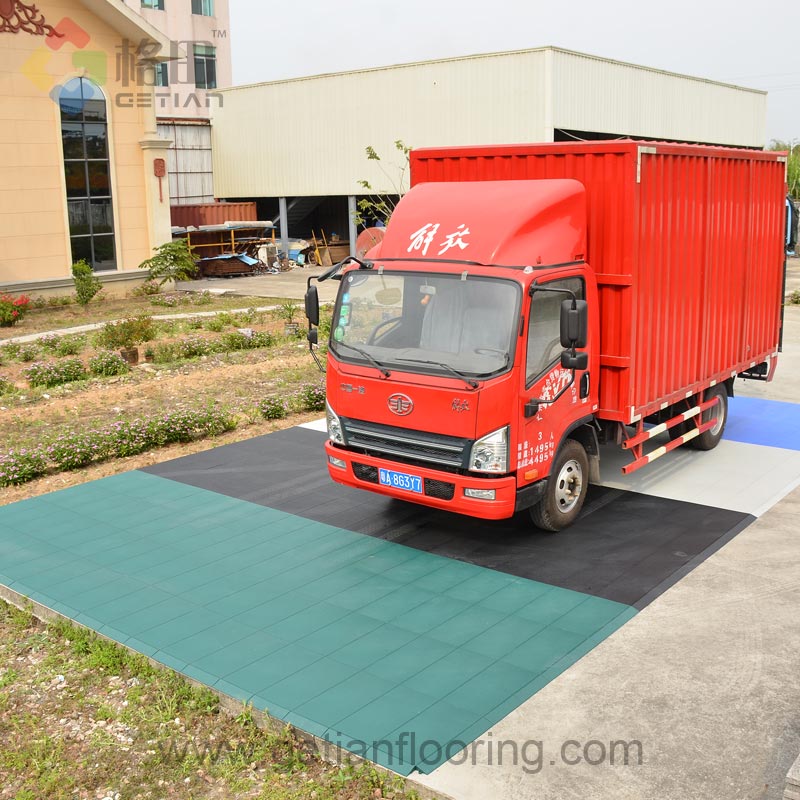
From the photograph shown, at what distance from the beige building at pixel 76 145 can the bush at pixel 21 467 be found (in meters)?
15.6

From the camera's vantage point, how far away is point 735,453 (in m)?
11.3

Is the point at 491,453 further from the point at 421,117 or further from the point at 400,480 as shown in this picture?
the point at 421,117

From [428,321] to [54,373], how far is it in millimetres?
9621

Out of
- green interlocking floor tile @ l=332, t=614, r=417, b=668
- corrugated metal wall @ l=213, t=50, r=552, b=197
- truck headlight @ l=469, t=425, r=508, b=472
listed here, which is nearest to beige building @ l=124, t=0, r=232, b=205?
corrugated metal wall @ l=213, t=50, r=552, b=197

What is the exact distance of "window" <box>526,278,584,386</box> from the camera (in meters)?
7.88

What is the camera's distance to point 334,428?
8.67 metres

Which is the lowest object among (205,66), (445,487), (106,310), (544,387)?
(445,487)

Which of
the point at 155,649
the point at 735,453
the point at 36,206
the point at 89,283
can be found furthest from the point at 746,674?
the point at 36,206

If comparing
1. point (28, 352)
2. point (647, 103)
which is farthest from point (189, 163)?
point (28, 352)

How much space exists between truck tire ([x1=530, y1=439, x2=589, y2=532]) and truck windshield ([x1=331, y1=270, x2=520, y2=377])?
1.36m

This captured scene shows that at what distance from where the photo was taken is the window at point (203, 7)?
51850 mm

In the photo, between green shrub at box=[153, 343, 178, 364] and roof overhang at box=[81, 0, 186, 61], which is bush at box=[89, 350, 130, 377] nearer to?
green shrub at box=[153, 343, 178, 364]

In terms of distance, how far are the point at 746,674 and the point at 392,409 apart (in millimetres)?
3431

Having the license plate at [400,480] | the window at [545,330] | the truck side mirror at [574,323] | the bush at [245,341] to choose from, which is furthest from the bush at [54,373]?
the truck side mirror at [574,323]
